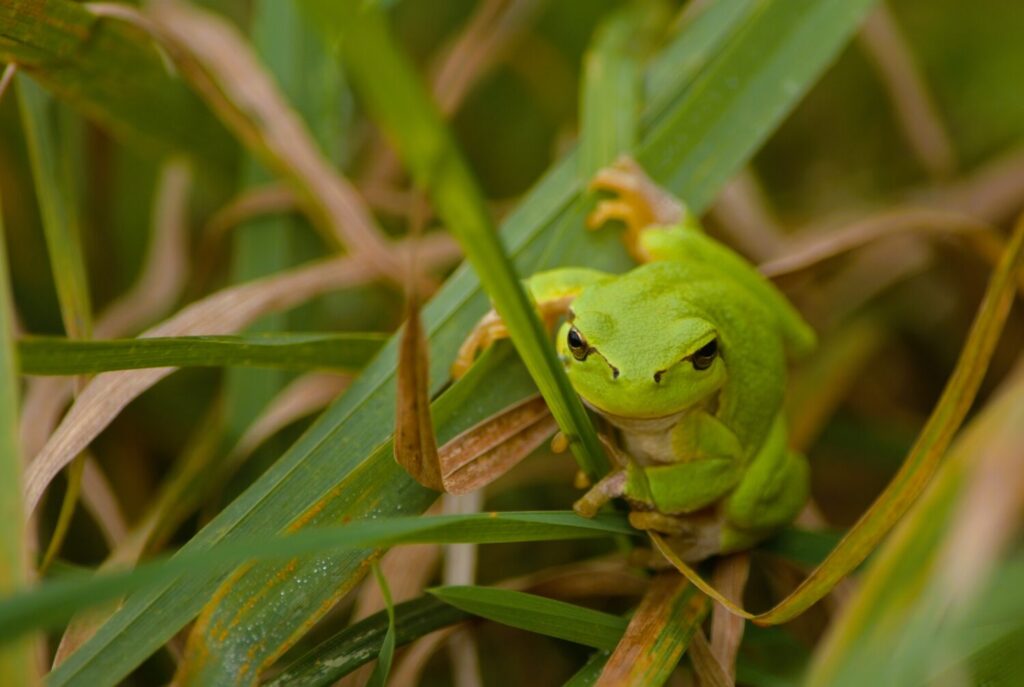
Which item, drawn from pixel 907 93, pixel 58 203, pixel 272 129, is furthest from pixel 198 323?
pixel 907 93

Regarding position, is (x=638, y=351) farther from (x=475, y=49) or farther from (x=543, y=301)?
(x=475, y=49)

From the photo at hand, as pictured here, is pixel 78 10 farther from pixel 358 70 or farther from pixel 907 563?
pixel 907 563

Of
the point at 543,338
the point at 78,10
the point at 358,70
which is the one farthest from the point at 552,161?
the point at 358,70

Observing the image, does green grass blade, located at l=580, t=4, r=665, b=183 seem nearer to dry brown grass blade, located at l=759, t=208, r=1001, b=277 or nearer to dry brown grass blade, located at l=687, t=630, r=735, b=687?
dry brown grass blade, located at l=759, t=208, r=1001, b=277

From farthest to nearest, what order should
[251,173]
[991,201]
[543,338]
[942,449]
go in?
[991,201] < [251,173] < [942,449] < [543,338]

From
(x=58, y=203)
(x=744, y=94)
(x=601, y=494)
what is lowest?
(x=601, y=494)

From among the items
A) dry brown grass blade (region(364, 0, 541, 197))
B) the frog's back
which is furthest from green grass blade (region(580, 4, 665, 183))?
dry brown grass blade (region(364, 0, 541, 197))
